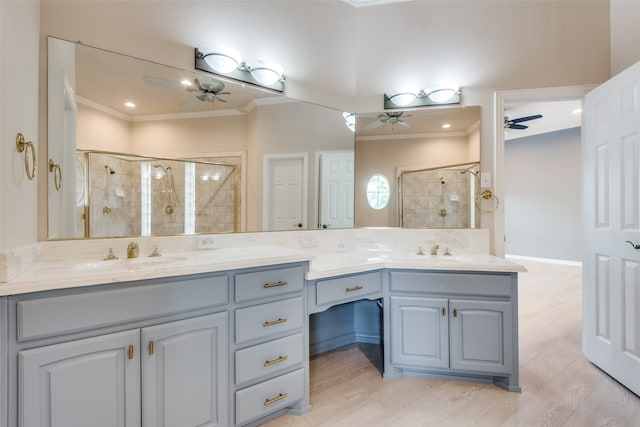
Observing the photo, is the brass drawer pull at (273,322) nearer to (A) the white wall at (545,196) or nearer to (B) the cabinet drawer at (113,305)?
(B) the cabinet drawer at (113,305)

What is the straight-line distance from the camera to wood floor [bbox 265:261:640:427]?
166 cm

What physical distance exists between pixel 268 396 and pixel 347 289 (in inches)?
28.4

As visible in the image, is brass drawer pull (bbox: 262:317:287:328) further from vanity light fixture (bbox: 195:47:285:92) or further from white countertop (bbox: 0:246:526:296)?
vanity light fixture (bbox: 195:47:285:92)

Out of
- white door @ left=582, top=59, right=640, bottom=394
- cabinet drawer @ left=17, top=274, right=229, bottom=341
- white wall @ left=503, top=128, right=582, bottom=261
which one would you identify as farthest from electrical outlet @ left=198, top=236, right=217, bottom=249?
white wall @ left=503, top=128, right=582, bottom=261

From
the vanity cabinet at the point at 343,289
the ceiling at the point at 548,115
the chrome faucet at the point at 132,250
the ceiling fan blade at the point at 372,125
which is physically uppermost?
the ceiling at the point at 548,115

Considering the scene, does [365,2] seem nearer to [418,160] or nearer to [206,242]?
[418,160]

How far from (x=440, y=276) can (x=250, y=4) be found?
A: 2.24 meters

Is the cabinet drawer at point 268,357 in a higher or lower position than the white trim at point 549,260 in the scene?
higher

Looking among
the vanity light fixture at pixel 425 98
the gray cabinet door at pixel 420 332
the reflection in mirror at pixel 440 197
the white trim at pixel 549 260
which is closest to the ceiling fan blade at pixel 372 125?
the vanity light fixture at pixel 425 98

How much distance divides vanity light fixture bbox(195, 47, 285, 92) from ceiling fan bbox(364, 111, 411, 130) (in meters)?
0.80

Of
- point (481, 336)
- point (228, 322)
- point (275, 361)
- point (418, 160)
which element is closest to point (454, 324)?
point (481, 336)

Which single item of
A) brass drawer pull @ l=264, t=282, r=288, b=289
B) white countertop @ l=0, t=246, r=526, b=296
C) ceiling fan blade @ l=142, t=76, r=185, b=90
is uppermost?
ceiling fan blade @ l=142, t=76, r=185, b=90

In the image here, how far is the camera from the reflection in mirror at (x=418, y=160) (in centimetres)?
241

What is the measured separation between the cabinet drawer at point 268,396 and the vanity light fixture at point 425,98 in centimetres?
211
